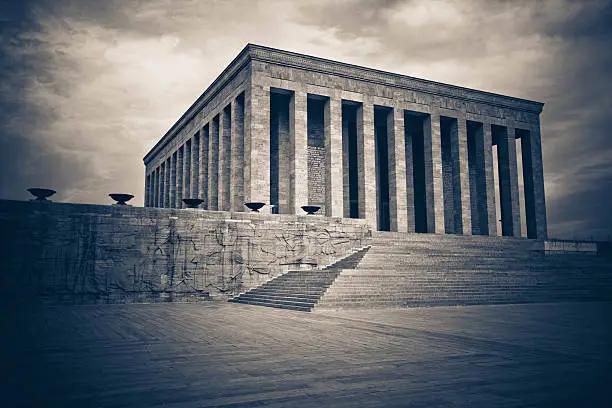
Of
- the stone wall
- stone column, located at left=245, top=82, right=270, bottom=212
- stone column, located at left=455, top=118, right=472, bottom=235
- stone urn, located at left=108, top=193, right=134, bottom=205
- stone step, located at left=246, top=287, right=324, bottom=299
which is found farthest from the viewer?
stone column, located at left=455, top=118, right=472, bottom=235

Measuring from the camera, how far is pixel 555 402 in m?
3.93

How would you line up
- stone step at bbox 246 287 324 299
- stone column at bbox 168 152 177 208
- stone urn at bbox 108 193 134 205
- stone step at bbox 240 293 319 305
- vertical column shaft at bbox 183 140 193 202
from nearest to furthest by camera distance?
stone step at bbox 240 293 319 305 → stone step at bbox 246 287 324 299 → stone urn at bbox 108 193 134 205 → vertical column shaft at bbox 183 140 193 202 → stone column at bbox 168 152 177 208

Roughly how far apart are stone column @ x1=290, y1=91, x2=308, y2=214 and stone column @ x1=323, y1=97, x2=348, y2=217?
151cm

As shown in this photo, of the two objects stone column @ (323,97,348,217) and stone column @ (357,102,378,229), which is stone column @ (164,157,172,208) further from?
stone column @ (357,102,378,229)

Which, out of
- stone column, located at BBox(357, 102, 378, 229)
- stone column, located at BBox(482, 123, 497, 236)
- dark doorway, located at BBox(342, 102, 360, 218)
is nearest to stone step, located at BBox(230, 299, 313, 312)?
stone column, located at BBox(357, 102, 378, 229)

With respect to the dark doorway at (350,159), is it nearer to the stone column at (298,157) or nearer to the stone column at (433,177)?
the stone column at (298,157)

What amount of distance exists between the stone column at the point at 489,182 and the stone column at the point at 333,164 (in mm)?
11408

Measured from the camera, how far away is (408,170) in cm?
3262

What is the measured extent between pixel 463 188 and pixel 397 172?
5175mm

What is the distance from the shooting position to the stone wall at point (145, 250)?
15.8 m

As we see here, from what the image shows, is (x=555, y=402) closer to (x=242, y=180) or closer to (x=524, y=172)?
(x=242, y=180)

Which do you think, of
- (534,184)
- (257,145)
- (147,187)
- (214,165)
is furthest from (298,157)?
(147,187)

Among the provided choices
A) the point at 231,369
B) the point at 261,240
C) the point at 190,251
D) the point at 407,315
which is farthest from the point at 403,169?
the point at 231,369

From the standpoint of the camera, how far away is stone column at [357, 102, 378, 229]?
28047 millimetres
